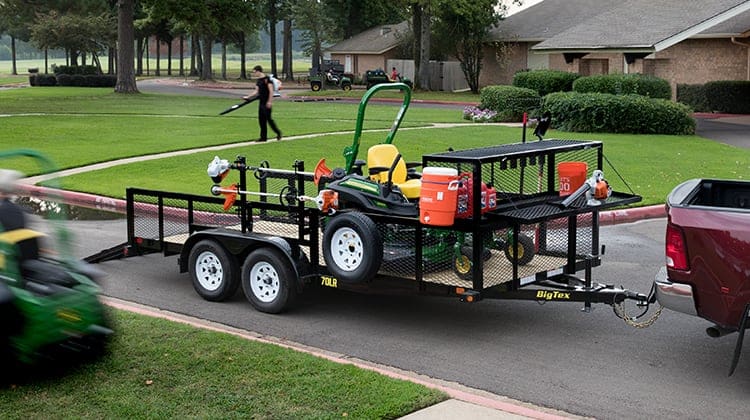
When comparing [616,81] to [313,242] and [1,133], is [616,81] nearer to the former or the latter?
[1,133]

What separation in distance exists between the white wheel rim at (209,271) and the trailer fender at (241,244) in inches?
6.7

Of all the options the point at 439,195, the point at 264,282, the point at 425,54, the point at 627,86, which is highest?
the point at 425,54

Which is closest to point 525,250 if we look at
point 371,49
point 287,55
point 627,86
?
point 627,86

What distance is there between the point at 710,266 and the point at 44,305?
4682 millimetres

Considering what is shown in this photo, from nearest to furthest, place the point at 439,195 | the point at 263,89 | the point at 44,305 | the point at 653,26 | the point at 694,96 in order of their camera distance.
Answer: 1. the point at 44,305
2. the point at 439,195
3. the point at 263,89
4. the point at 653,26
5. the point at 694,96

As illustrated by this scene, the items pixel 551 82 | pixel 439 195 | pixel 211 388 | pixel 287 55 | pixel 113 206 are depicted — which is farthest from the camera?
pixel 287 55

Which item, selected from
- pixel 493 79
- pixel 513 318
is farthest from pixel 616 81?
pixel 493 79

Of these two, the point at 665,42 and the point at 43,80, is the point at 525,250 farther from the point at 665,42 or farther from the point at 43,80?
the point at 43,80

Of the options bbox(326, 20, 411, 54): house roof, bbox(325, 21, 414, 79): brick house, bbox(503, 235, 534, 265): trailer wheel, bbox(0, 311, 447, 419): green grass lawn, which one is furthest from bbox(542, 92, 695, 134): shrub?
bbox(326, 20, 411, 54): house roof

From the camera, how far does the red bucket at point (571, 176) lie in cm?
922

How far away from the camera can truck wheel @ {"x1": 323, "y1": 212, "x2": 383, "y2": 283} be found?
27.5 feet

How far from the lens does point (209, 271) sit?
384 inches

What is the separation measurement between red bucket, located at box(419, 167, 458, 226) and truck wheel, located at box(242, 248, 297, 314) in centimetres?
163

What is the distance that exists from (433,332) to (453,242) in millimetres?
862
